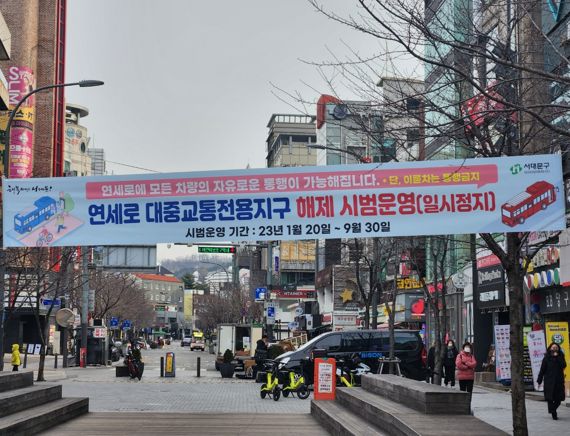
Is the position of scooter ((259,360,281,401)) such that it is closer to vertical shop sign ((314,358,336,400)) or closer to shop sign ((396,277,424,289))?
vertical shop sign ((314,358,336,400))

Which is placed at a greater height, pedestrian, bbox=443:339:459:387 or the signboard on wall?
the signboard on wall

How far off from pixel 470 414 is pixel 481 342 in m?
27.6

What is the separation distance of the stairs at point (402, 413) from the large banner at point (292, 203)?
255 cm

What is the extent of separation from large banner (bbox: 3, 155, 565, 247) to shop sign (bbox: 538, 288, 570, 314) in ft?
49.5

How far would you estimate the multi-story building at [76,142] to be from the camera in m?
131

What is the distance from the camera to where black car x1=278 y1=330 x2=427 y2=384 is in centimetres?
3131

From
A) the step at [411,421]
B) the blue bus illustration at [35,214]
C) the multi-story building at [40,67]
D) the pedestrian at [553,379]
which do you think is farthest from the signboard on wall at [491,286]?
the multi-story building at [40,67]

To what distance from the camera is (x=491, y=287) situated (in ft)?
116

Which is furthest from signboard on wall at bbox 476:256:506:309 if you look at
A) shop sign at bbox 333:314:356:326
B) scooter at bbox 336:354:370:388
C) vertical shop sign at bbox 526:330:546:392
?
shop sign at bbox 333:314:356:326

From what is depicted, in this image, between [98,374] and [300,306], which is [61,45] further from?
[98,374]

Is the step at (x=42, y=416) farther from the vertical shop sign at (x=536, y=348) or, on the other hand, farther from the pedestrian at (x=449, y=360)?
the pedestrian at (x=449, y=360)

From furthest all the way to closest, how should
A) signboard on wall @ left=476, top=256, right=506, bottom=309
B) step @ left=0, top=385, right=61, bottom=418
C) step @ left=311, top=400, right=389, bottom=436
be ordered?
signboard on wall @ left=476, top=256, right=506, bottom=309
step @ left=0, top=385, right=61, bottom=418
step @ left=311, top=400, right=389, bottom=436

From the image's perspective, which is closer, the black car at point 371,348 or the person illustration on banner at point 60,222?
the person illustration on banner at point 60,222

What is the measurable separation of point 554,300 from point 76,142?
110 metres
